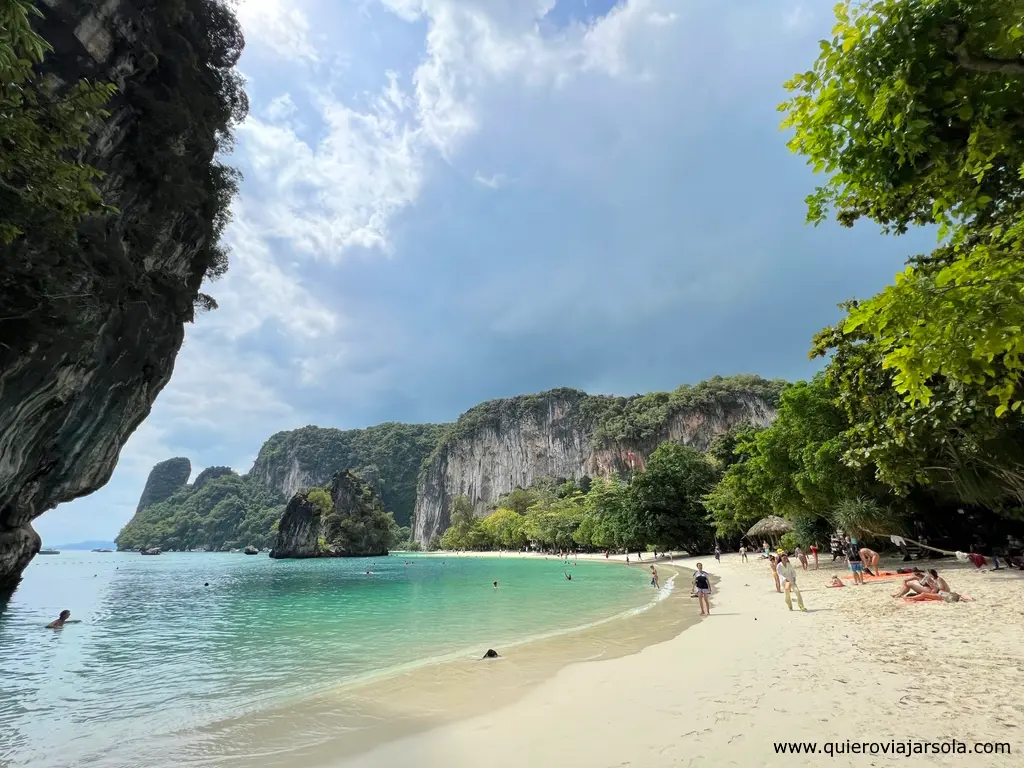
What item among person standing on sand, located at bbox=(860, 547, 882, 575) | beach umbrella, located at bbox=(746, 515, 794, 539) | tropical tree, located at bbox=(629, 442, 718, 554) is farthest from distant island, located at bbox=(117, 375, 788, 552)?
person standing on sand, located at bbox=(860, 547, 882, 575)

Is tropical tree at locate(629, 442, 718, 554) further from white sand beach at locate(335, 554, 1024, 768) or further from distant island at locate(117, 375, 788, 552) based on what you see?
white sand beach at locate(335, 554, 1024, 768)

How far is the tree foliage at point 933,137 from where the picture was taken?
2717 mm

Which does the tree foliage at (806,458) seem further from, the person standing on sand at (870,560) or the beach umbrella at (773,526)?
the beach umbrella at (773,526)

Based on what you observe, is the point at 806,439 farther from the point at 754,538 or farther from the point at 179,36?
the point at 179,36

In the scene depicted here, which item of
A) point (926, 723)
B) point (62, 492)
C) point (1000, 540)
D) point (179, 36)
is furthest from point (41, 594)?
point (1000, 540)

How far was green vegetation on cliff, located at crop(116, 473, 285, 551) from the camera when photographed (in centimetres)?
17338

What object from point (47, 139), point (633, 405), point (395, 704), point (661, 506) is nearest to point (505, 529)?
point (633, 405)

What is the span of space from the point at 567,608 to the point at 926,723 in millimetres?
15068

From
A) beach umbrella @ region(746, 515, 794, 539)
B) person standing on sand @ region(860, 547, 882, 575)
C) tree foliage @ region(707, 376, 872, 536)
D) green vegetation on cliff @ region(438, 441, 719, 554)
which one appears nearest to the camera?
person standing on sand @ region(860, 547, 882, 575)

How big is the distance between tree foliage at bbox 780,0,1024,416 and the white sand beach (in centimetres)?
357

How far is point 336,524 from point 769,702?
9949 centimetres

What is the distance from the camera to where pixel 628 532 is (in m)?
45.0

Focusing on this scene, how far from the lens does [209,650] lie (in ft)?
44.1

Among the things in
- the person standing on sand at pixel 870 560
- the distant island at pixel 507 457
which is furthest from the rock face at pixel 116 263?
the distant island at pixel 507 457
